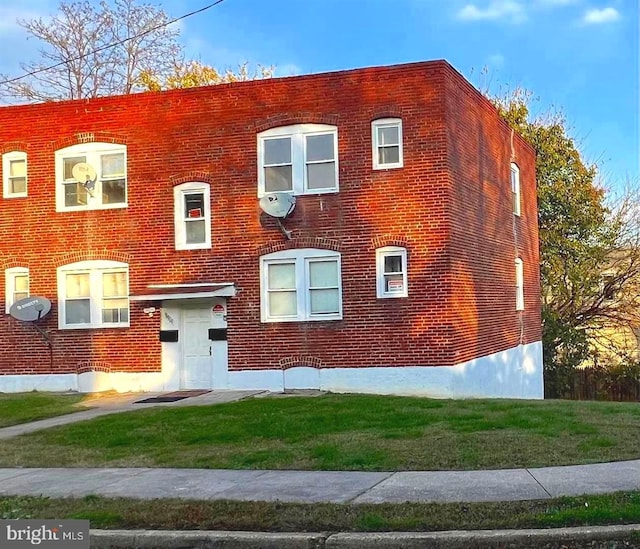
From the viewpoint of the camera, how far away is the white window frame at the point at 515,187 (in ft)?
76.1

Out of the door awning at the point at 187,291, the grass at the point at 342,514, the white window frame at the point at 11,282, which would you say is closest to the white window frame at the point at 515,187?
the door awning at the point at 187,291

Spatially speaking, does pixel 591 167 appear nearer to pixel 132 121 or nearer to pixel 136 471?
pixel 132 121

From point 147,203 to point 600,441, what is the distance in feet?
39.9

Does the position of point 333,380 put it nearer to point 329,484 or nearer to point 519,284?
point 519,284

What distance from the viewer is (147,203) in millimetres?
18562

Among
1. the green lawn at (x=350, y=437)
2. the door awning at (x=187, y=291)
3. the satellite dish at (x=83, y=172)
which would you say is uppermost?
the satellite dish at (x=83, y=172)

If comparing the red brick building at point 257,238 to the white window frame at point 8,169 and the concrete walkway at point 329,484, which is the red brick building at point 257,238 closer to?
the white window frame at point 8,169

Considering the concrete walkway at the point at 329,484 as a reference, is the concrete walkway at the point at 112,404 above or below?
below

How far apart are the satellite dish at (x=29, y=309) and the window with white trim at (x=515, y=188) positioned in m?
13.3

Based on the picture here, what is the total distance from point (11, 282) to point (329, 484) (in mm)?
13747

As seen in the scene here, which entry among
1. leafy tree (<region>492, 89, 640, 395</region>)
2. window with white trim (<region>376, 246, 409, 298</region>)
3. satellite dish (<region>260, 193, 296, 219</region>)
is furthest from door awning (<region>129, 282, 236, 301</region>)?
leafy tree (<region>492, 89, 640, 395</region>)

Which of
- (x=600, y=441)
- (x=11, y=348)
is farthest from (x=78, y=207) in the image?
(x=600, y=441)

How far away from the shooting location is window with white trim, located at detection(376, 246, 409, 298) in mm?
17016

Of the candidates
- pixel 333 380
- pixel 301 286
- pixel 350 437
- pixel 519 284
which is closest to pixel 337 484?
pixel 350 437
